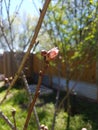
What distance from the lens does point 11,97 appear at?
8.49 meters

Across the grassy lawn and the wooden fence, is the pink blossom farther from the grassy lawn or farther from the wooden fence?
the wooden fence

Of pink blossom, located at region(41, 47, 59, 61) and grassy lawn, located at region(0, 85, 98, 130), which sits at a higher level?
pink blossom, located at region(41, 47, 59, 61)

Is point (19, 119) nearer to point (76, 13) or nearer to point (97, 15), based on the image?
point (76, 13)

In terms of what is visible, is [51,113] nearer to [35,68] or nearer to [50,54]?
[35,68]

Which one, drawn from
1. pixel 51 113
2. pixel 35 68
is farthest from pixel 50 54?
pixel 35 68

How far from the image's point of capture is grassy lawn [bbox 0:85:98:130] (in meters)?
6.01

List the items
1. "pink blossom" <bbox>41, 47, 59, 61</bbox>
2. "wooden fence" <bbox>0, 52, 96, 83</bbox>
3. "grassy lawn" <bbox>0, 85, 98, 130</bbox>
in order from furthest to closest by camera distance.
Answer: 1. "wooden fence" <bbox>0, 52, 96, 83</bbox>
2. "grassy lawn" <bbox>0, 85, 98, 130</bbox>
3. "pink blossom" <bbox>41, 47, 59, 61</bbox>

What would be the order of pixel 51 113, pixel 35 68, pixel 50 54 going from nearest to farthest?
pixel 50 54 → pixel 51 113 → pixel 35 68

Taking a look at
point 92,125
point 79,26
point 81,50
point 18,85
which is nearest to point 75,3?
point 79,26

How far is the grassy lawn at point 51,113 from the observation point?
6009 mm

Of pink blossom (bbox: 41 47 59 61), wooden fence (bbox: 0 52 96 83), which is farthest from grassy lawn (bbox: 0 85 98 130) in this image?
pink blossom (bbox: 41 47 59 61)

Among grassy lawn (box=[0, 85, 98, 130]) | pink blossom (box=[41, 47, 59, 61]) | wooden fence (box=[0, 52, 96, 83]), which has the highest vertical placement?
pink blossom (box=[41, 47, 59, 61])

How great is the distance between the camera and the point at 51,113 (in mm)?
6793

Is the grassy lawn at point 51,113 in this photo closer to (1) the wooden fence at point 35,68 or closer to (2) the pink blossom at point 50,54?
(1) the wooden fence at point 35,68
